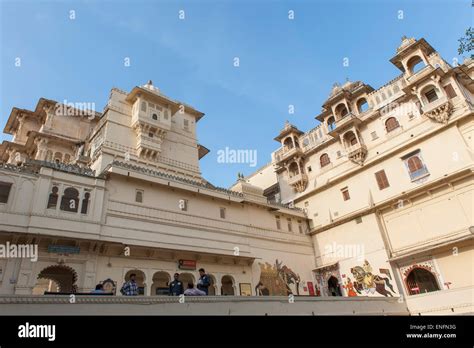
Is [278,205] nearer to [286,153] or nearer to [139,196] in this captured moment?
[286,153]

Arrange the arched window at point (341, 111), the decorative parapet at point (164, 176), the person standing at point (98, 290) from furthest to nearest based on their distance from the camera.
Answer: the arched window at point (341, 111)
the decorative parapet at point (164, 176)
the person standing at point (98, 290)

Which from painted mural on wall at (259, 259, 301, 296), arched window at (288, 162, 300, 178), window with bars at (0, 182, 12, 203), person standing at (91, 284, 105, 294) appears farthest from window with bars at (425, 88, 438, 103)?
window with bars at (0, 182, 12, 203)

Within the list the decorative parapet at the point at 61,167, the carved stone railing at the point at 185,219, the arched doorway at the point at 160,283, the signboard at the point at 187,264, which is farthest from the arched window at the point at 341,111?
the decorative parapet at the point at 61,167

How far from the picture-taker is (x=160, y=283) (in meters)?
20.4

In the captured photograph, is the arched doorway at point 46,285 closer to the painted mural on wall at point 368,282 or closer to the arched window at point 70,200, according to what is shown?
the arched window at point 70,200

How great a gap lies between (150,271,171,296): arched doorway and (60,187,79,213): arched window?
6.51 m

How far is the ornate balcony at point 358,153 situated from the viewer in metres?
27.3

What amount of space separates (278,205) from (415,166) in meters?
11.6

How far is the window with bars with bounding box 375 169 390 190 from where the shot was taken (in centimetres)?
2552

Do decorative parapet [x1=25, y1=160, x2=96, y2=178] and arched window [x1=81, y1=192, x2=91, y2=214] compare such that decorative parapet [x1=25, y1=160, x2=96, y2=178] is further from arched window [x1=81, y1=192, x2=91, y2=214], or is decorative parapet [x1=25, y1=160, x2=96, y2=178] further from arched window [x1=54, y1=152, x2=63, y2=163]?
arched window [x1=54, y1=152, x2=63, y2=163]

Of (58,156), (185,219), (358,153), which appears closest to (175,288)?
(185,219)

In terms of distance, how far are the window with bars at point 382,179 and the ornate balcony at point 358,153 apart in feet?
5.98
